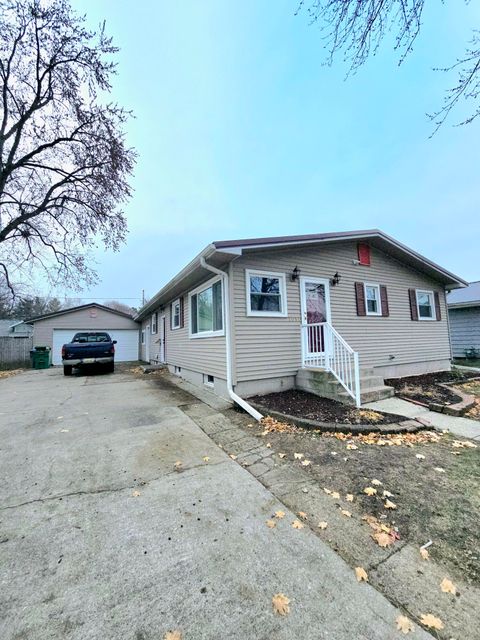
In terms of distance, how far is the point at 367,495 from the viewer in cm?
270

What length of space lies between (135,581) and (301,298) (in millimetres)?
6014

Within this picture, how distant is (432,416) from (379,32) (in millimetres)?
5481

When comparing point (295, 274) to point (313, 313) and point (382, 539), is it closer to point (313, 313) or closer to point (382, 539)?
point (313, 313)

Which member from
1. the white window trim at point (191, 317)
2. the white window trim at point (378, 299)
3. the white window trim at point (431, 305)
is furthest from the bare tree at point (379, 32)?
the white window trim at point (431, 305)

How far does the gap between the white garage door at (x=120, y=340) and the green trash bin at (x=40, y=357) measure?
5.14 ft

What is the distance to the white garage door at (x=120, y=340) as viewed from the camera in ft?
56.8

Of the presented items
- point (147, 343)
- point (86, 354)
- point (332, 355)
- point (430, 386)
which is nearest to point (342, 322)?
point (332, 355)

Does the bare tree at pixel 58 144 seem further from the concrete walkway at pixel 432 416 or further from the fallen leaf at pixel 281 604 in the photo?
the fallen leaf at pixel 281 604

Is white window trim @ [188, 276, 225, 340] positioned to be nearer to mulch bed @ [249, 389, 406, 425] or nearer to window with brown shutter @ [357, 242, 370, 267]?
mulch bed @ [249, 389, 406, 425]

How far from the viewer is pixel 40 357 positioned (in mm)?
15359

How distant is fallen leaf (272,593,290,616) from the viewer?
5.16ft

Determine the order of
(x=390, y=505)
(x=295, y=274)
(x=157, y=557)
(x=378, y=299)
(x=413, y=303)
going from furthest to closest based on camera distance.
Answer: (x=413, y=303)
(x=378, y=299)
(x=295, y=274)
(x=390, y=505)
(x=157, y=557)

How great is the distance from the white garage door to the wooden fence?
1.50 m

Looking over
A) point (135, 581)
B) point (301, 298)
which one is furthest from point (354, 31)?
point (135, 581)
